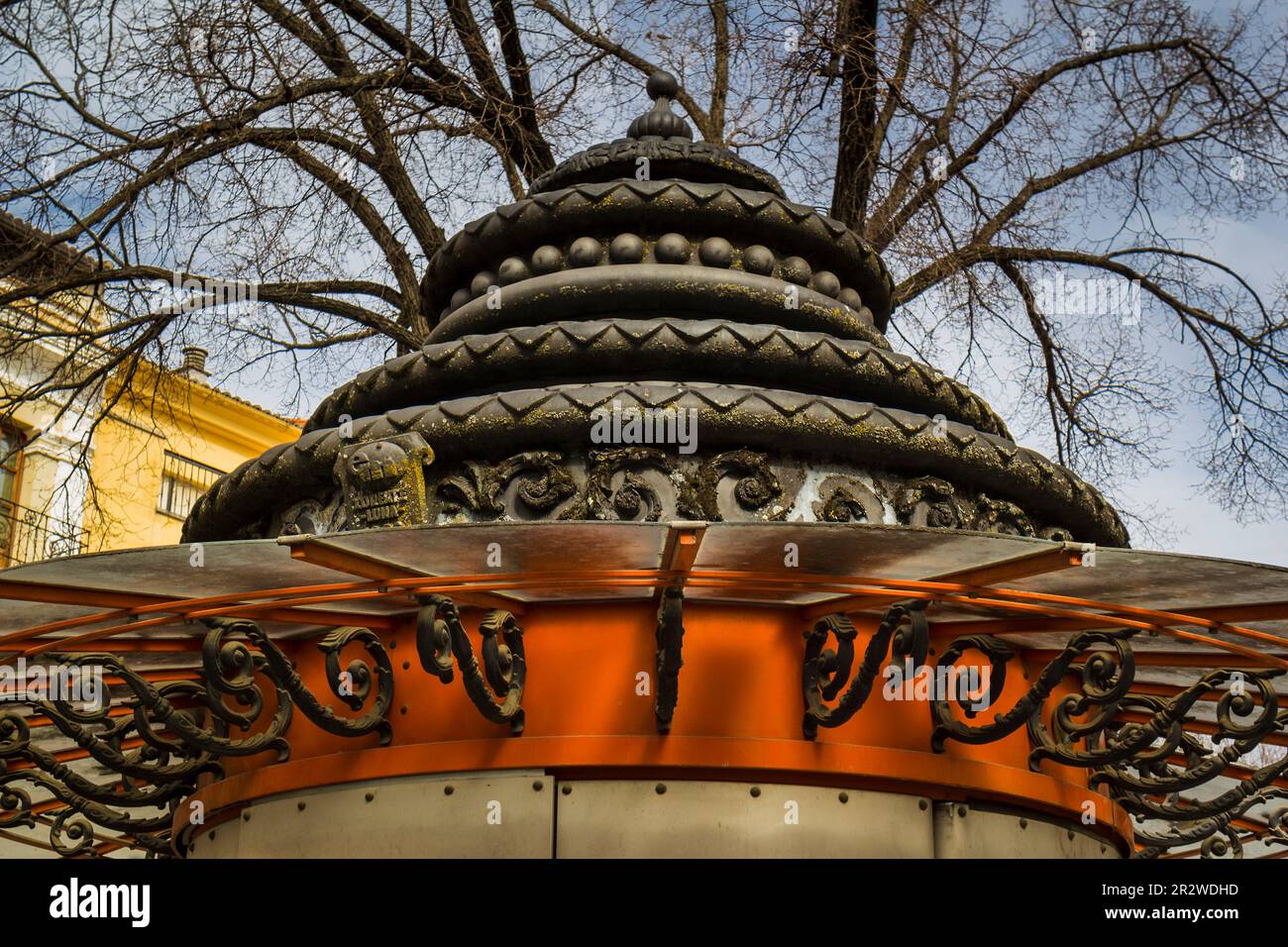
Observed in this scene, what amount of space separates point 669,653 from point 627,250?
1920 millimetres

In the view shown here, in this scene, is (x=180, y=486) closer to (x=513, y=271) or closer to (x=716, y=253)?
(x=513, y=271)

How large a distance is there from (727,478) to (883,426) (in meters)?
0.51

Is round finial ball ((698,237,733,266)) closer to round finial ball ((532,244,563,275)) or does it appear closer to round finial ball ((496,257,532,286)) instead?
round finial ball ((532,244,563,275))

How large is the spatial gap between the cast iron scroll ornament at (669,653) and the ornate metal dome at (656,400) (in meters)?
0.62

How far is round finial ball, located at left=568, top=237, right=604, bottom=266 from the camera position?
5277mm

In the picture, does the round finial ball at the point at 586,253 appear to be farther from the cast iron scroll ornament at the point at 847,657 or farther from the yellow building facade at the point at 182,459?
the yellow building facade at the point at 182,459

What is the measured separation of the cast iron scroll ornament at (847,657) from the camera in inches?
146

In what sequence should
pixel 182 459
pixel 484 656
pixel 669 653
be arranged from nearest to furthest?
1. pixel 669 653
2. pixel 484 656
3. pixel 182 459

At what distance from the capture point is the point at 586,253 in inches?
208

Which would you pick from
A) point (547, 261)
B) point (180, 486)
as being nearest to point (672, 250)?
point (547, 261)

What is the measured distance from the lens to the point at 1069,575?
3797mm

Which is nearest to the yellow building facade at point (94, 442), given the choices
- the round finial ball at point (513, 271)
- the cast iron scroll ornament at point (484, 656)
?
the round finial ball at point (513, 271)

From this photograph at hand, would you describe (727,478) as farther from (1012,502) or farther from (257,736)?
(257,736)

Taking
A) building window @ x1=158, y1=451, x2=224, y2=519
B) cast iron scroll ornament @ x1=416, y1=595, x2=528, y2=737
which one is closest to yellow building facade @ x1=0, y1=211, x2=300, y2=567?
building window @ x1=158, y1=451, x2=224, y2=519
